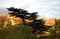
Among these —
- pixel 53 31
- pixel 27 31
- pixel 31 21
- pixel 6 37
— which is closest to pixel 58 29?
pixel 53 31

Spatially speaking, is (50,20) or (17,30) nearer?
(17,30)

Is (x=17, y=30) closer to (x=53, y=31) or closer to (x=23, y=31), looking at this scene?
(x=23, y=31)

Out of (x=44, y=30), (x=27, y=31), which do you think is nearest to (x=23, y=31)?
(x=27, y=31)

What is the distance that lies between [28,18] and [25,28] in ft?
36.8

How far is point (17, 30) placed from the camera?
159 feet

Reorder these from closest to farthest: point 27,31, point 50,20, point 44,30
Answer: point 27,31
point 44,30
point 50,20

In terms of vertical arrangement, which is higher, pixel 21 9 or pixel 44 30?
pixel 21 9

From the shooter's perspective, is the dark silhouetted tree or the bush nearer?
the bush

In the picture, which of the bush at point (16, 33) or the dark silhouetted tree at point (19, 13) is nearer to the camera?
the bush at point (16, 33)

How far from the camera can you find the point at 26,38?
158 ft

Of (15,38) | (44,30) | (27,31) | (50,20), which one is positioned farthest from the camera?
(50,20)

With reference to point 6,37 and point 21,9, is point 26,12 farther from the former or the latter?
point 6,37

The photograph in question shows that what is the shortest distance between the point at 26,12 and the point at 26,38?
41.0ft

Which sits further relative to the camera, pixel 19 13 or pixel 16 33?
pixel 19 13
